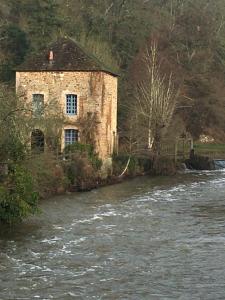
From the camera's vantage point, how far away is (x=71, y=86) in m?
32.8

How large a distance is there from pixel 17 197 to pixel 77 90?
53.0 ft

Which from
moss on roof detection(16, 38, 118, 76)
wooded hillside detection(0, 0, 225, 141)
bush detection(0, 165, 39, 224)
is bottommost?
bush detection(0, 165, 39, 224)

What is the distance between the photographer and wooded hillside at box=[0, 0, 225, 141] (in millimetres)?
45344

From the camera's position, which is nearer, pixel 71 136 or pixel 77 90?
pixel 77 90

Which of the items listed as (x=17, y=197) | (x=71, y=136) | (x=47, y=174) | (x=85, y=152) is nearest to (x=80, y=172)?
(x=85, y=152)

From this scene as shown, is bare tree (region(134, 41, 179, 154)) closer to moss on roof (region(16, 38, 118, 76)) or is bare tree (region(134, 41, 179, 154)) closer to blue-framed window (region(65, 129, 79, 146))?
blue-framed window (region(65, 129, 79, 146))

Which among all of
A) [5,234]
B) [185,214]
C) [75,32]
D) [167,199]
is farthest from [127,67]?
[5,234]

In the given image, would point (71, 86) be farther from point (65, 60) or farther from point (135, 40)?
point (135, 40)

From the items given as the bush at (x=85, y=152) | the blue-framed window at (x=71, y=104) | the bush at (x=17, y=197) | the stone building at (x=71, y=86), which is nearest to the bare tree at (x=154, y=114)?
the stone building at (x=71, y=86)

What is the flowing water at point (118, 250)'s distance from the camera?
12047 mm

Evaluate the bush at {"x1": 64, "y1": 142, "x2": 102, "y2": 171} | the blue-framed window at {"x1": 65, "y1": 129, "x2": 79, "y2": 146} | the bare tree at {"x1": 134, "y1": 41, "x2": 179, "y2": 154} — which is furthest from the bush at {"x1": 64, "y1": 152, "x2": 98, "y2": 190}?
the bare tree at {"x1": 134, "y1": 41, "x2": 179, "y2": 154}

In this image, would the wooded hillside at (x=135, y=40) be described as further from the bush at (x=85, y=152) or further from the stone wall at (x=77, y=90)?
the bush at (x=85, y=152)

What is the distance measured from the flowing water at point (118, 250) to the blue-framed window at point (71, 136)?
8444 mm

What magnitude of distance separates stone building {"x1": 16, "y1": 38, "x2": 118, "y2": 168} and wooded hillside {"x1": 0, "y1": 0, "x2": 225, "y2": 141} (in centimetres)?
846
